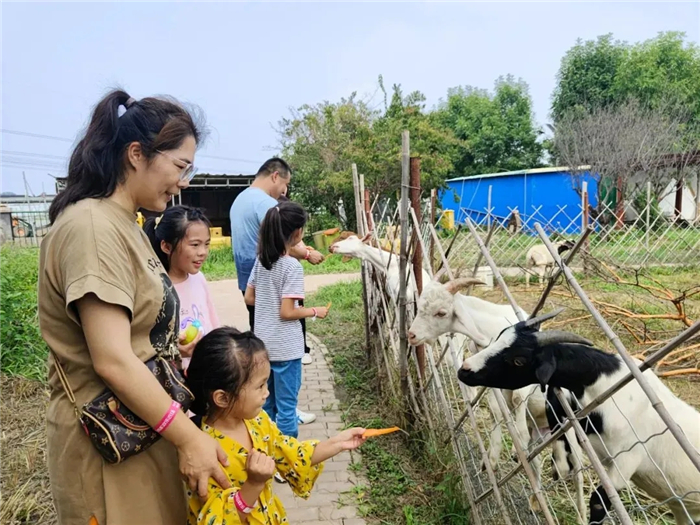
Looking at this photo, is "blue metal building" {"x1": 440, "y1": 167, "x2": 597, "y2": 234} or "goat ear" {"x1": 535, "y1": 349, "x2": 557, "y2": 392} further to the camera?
"blue metal building" {"x1": 440, "y1": 167, "x2": 597, "y2": 234}

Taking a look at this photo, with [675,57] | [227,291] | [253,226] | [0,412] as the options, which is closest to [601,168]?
[675,57]

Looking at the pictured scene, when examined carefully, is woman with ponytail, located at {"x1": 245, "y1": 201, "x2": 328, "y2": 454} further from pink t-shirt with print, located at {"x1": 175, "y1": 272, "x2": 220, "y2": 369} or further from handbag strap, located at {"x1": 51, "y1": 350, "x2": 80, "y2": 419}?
handbag strap, located at {"x1": 51, "y1": 350, "x2": 80, "y2": 419}

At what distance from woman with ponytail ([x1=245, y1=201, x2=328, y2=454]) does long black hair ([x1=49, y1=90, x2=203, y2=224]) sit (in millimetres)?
1265

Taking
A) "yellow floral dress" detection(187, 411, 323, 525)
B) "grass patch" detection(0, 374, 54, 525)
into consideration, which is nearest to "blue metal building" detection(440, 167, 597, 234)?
"grass patch" detection(0, 374, 54, 525)

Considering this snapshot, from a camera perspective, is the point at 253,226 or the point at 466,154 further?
the point at 466,154

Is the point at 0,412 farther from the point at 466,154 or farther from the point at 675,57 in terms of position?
the point at 675,57

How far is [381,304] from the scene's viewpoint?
4.32 metres

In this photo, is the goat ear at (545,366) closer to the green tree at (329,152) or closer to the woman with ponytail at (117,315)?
the woman with ponytail at (117,315)

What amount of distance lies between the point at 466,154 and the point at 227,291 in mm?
21533

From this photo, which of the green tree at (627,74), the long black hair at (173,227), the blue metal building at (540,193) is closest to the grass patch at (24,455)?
the long black hair at (173,227)

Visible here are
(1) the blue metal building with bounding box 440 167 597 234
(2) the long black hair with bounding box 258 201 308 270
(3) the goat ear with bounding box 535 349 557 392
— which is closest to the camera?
(3) the goat ear with bounding box 535 349 557 392

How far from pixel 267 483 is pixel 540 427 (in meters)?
2.14

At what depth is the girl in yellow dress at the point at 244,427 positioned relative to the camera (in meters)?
1.35

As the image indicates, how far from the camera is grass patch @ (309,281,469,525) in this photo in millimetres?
2500
